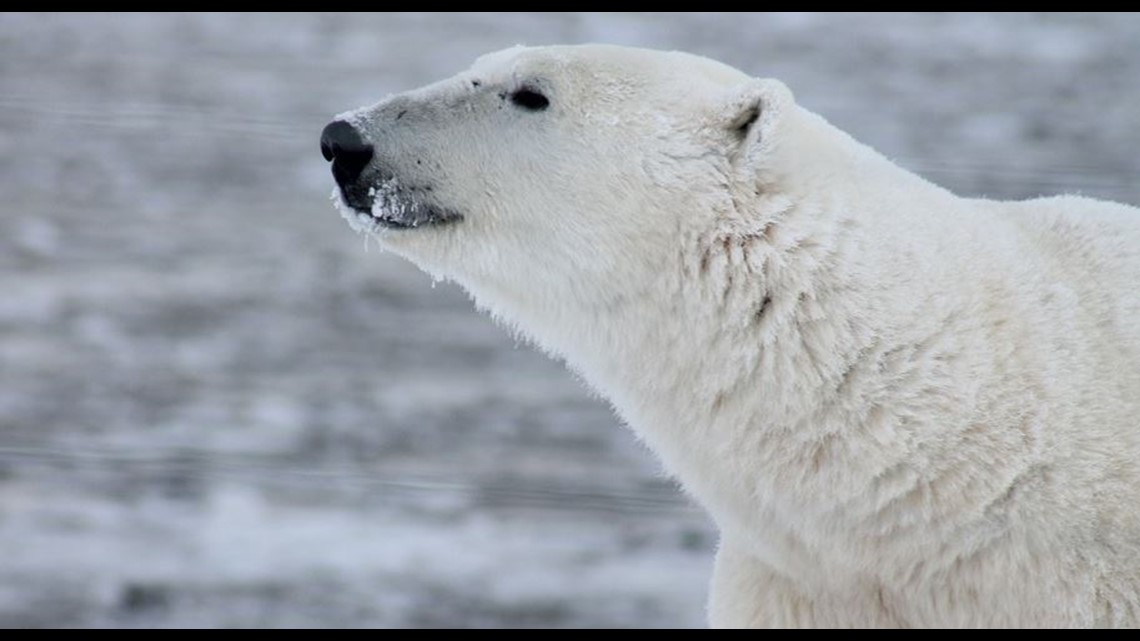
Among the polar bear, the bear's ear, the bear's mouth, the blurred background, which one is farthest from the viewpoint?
the blurred background

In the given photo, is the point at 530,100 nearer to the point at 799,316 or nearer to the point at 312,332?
the point at 799,316

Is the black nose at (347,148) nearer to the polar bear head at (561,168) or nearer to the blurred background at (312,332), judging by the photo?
the polar bear head at (561,168)

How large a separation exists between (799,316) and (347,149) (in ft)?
2.34

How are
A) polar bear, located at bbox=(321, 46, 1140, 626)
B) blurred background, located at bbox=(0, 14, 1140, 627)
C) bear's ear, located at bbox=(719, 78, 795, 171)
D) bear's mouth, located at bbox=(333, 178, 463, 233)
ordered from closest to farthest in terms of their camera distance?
polar bear, located at bbox=(321, 46, 1140, 626) → bear's ear, located at bbox=(719, 78, 795, 171) → bear's mouth, located at bbox=(333, 178, 463, 233) → blurred background, located at bbox=(0, 14, 1140, 627)

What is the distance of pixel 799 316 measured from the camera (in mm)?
2045

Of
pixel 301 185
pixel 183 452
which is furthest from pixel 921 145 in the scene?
pixel 183 452

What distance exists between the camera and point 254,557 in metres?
3.95

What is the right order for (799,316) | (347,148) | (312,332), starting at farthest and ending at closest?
(312,332)
(347,148)
(799,316)

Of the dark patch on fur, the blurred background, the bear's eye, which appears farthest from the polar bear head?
the blurred background

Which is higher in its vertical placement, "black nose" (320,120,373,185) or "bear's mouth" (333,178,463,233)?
"black nose" (320,120,373,185)

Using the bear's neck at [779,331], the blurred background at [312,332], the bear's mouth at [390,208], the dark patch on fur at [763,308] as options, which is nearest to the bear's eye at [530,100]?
the bear's mouth at [390,208]

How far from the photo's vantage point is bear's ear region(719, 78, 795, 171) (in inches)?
83.0

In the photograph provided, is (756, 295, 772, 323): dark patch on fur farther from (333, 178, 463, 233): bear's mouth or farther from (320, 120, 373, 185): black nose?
(320, 120, 373, 185): black nose

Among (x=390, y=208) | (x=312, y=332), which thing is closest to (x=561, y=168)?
(x=390, y=208)
